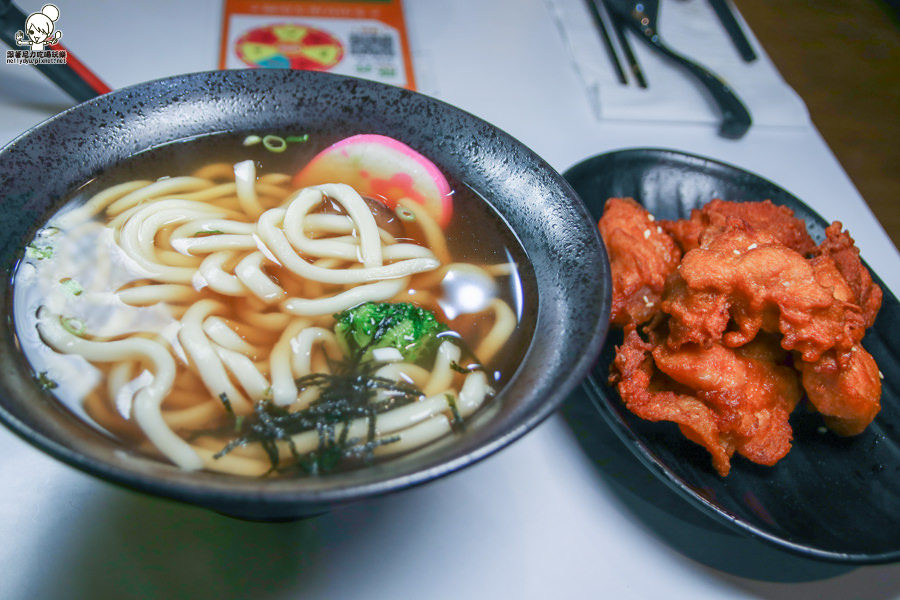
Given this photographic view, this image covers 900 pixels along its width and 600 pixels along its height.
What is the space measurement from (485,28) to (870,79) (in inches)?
99.4

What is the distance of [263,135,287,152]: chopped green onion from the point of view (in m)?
1.72

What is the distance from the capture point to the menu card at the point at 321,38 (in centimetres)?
259

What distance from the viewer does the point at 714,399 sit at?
5.01 feet

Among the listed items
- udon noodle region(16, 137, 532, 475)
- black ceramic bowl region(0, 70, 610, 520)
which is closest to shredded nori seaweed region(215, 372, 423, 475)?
udon noodle region(16, 137, 532, 475)

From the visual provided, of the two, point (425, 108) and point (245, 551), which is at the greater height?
point (425, 108)

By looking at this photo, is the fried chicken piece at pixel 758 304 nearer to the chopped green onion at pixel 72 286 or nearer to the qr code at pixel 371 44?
the chopped green onion at pixel 72 286

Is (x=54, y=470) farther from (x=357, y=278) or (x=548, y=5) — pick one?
(x=548, y=5)

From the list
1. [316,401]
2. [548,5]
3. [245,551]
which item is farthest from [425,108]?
[548,5]

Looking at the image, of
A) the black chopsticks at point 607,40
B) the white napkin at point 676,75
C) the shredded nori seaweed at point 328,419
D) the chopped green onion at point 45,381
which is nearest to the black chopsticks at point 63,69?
the chopped green onion at point 45,381

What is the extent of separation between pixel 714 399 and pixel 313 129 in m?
1.25

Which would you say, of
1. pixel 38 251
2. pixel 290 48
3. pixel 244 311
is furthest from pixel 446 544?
pixel 290 48

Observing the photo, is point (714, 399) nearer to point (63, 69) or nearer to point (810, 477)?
point (810, 477)

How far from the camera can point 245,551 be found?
53.6 inches

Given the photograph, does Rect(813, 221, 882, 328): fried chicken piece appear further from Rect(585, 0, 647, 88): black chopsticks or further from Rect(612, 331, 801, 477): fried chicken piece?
Rect(585, 0, 647, 88): black chopsticks
